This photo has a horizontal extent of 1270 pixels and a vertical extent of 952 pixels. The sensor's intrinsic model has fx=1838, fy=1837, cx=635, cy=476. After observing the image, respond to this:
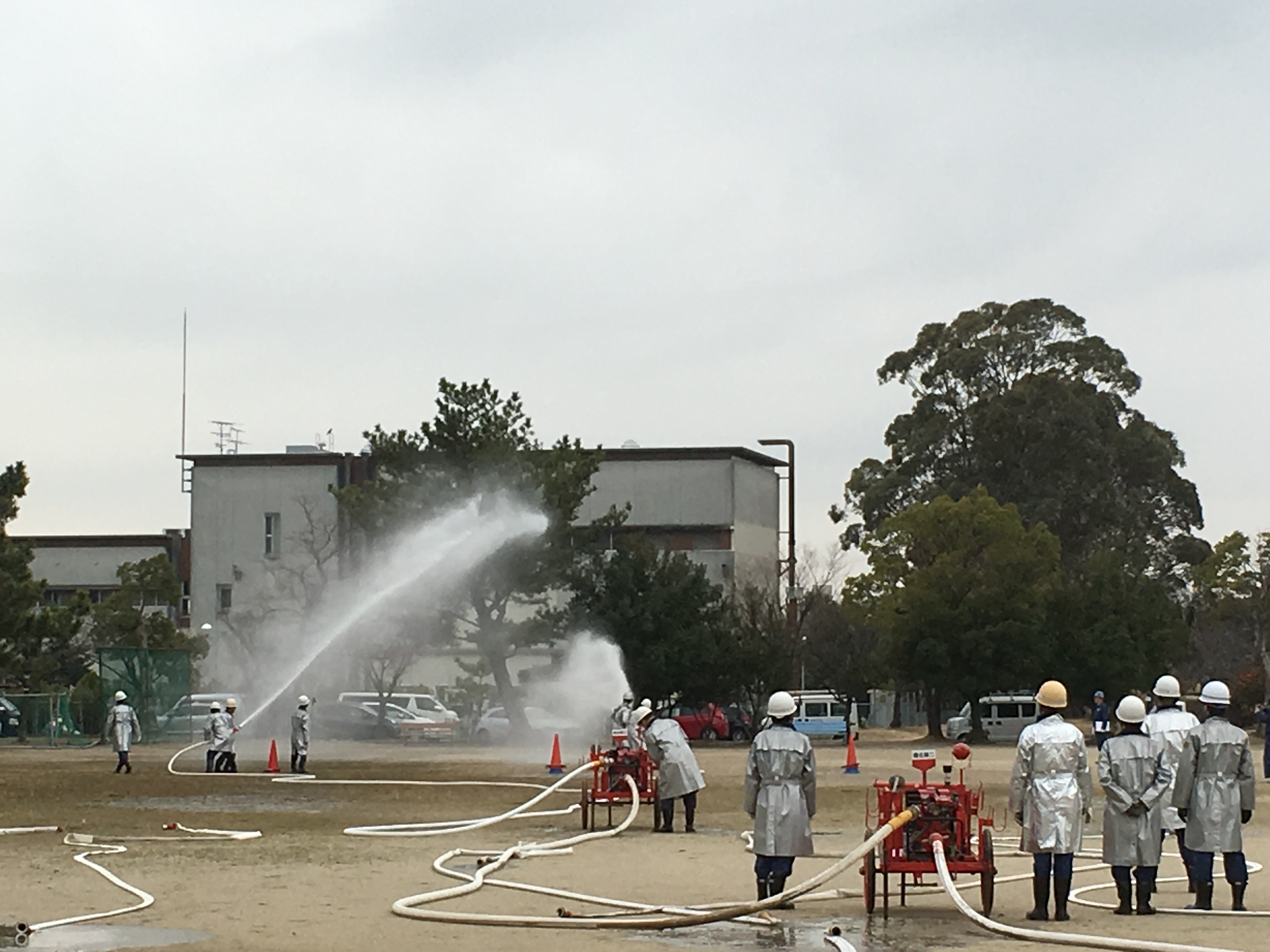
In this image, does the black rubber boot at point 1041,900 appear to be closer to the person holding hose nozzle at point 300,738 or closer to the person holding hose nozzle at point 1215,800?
the person holding hose nozzle at point 1215,800

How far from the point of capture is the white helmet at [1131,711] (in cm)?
1404

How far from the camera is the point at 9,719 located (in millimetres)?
55781

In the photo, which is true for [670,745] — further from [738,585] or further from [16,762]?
[738,585]

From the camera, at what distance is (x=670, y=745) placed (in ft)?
71.3

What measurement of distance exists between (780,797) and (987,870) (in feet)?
5.28

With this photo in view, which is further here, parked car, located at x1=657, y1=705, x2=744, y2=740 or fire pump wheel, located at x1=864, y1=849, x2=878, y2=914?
parked car, located at x1=657, y1=705, x2=744, y2=740

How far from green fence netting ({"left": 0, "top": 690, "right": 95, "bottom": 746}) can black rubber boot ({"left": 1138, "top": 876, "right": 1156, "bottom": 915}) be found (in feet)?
149

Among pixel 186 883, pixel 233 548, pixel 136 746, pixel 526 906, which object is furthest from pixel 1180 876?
pixel 233 548

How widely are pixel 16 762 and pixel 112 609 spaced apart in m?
26.2

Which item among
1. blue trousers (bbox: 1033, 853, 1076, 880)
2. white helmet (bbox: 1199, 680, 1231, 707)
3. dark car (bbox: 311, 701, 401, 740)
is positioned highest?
white helmet (bbox: 1199, 680, 1231, 707)

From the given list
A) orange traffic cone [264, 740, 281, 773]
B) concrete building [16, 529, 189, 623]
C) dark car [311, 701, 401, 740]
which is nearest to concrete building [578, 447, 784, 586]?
dark car [311, 701, 401, 740]

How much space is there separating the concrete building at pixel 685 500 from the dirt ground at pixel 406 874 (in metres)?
42.5

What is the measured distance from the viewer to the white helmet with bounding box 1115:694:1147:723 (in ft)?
46.1

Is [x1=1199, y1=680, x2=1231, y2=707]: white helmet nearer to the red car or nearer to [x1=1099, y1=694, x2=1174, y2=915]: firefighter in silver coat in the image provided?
[x1=1099, y1=694, x2=1174, y2=915]: firefighter in silver coat
